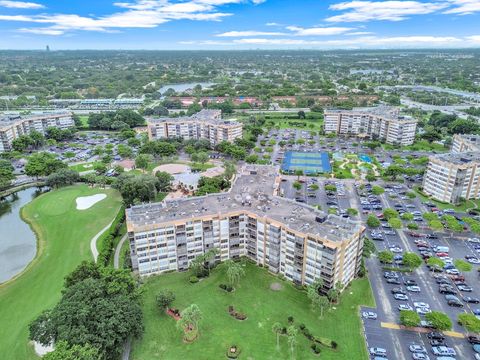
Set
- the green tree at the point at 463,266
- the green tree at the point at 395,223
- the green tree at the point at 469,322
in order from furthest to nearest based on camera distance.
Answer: the green tree at the point at 395,223 → the green tree at the point at 463,266 → the green tree at the point at 469,322

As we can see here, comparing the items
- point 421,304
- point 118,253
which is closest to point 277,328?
point 421,304

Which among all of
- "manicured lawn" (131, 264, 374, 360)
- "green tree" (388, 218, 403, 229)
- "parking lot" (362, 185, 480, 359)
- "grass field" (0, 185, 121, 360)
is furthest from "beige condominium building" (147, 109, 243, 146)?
"manicured lawn" (131, 264, 374, 360)

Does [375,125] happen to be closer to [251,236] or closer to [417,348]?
[251,236]

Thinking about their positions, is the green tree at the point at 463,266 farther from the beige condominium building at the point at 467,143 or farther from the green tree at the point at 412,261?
the beige condominium building at the point at 467,143

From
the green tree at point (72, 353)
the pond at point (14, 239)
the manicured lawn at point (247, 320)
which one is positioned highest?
the green tree at point (72, 353)

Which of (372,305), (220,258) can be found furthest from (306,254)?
(220,258)

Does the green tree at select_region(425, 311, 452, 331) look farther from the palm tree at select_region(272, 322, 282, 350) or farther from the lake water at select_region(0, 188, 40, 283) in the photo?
the lake water at select_region(0, 188, 40, 283)

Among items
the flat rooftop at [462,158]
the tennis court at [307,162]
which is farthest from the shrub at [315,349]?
the tennis court at [307,162]
